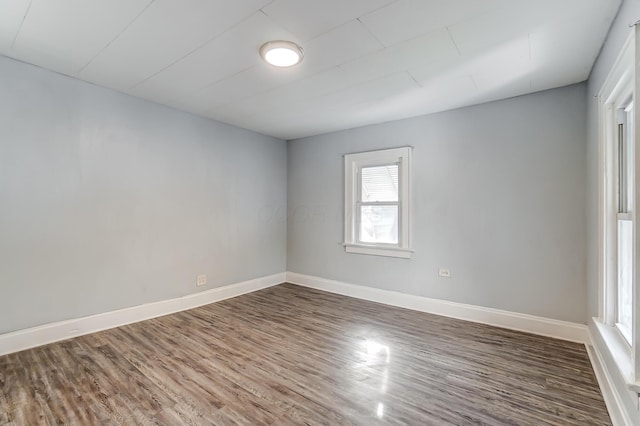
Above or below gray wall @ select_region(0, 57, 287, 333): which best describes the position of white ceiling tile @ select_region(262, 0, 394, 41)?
above

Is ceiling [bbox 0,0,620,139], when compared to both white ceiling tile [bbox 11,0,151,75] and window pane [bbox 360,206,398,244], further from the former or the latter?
window pane [bbox 360,206,398,244]

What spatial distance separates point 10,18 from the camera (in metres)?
2.01

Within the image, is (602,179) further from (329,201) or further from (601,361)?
(329,201)

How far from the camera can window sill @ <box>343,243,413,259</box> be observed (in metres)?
3.94

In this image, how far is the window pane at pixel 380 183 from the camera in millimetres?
4148

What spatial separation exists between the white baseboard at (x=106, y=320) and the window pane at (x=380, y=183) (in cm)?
234

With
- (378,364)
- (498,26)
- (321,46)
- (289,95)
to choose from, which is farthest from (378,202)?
(498,26)

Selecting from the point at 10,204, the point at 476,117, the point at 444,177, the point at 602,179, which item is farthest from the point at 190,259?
the point at 602,179

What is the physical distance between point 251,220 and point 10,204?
2661 millimetres

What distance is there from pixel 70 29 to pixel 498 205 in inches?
164

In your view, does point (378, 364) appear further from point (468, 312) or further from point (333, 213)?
point (333, 213)

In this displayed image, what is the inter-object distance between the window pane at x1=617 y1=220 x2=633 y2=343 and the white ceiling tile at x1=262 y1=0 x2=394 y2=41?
2.18 m

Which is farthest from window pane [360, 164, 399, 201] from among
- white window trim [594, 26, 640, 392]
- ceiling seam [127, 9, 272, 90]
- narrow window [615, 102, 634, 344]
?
ceiling seam [127, 9, 272, 90]

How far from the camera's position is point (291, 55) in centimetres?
235
